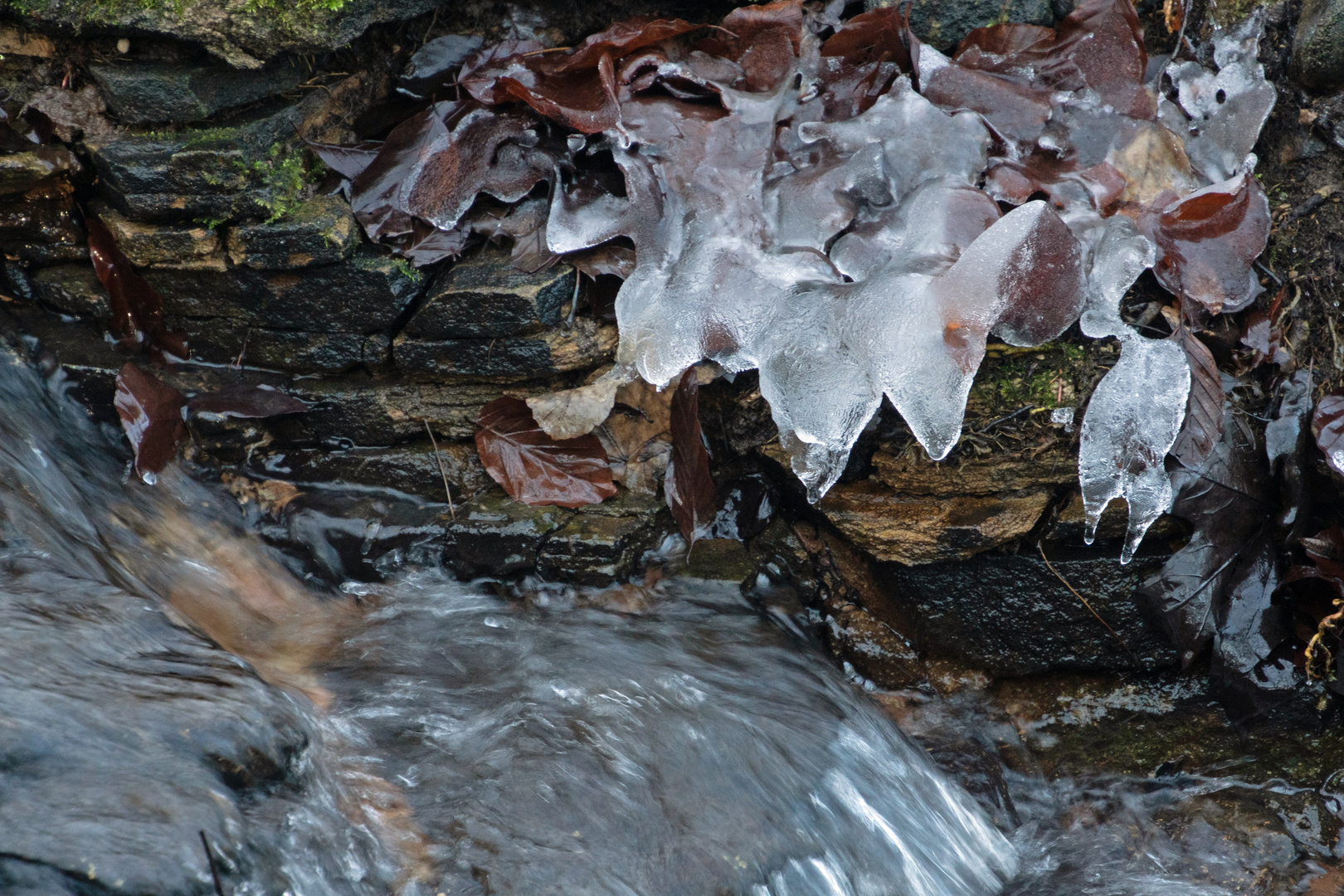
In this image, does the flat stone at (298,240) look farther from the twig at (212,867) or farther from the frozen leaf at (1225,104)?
the frozen leaf at (1225,104)

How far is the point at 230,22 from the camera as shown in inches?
86.7

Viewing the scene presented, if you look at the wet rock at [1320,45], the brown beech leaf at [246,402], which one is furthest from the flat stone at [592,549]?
the wet rock at [1320,45]

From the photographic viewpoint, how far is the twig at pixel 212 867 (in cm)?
136

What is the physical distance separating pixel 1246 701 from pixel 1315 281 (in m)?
1.07

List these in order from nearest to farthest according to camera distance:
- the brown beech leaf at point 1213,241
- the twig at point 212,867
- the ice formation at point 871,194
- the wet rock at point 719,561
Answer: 1. the twig at point 212,867
2. the ice formation at point 871,194
3. the brown beech leaf at point 1213,241
4. the wet rock at point 719,561

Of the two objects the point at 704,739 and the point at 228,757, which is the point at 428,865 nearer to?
the point at 228,757

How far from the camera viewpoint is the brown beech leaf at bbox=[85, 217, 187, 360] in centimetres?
242

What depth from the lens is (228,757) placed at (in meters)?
1.56

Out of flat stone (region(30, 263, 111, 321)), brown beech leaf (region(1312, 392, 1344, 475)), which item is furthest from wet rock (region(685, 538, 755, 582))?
flat stone (region(30, 263, 111, 321))

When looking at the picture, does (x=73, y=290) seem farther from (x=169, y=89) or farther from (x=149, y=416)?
(x=169, y=89)

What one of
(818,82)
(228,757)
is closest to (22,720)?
(228,757)

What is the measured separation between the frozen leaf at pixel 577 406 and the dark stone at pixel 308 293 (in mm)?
445

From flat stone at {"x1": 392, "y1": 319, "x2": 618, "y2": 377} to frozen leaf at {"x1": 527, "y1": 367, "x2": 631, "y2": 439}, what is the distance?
0.06 meters

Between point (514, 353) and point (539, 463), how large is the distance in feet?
1.06
